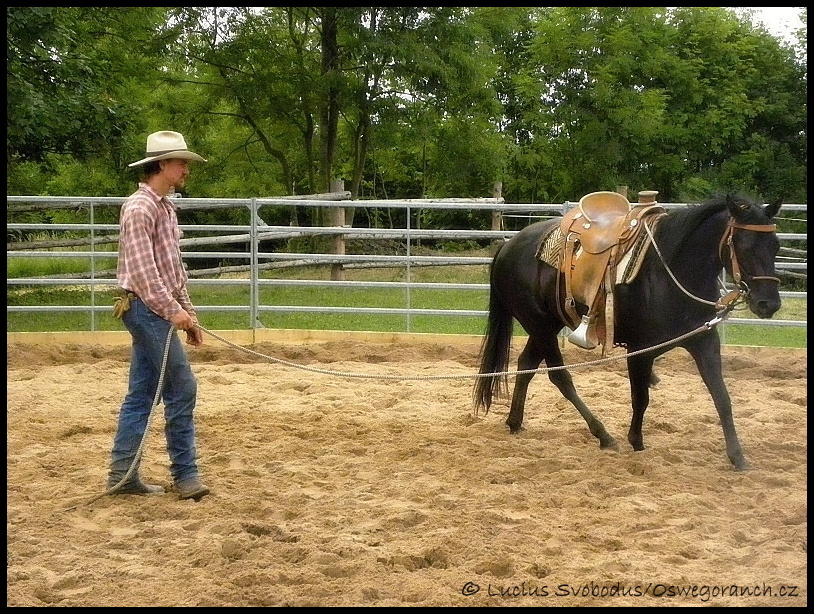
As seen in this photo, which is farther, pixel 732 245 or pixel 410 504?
pixel 732 245

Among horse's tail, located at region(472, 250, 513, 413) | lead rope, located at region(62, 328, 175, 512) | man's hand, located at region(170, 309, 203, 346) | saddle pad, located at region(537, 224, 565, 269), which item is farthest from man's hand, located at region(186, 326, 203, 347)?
saddle pad, located at region(537, 224, 565, 269)

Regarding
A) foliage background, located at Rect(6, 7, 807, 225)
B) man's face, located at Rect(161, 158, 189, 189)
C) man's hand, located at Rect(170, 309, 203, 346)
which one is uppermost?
foliage background, located at Rect(6, 7, 807, 225)

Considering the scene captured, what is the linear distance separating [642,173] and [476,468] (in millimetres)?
14278

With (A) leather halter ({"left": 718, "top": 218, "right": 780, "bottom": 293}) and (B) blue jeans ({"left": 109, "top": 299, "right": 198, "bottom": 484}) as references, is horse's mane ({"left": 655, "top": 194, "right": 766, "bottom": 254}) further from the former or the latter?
(B) blue jeans ({"left": 109, "top": 299, "right": 198, "bottom": 484})

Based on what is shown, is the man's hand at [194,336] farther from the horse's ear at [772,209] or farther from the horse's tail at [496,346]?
the horse's ear at [772,209]

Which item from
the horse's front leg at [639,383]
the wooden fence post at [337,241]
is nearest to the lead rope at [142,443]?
the horse's front leg at [639,383]

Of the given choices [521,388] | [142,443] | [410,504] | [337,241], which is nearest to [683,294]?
[521,388]

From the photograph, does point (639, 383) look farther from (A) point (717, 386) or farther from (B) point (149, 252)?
(B) point (149, 252)

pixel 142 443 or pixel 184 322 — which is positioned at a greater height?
pixel 184 322

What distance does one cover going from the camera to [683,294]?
16.4 ft

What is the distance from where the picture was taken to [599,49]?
17172 mm

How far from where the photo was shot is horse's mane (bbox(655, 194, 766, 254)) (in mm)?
4609

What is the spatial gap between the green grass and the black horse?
367cm

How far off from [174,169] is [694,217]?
2836mm
